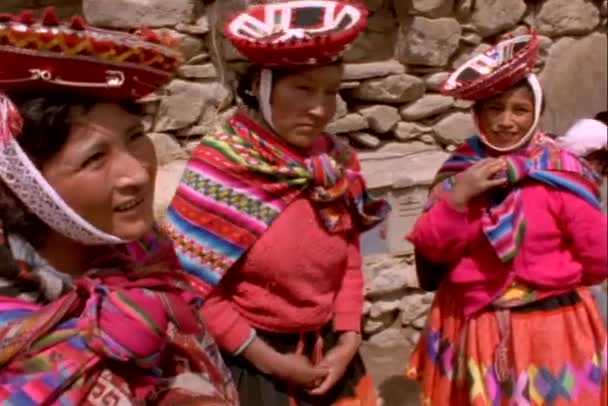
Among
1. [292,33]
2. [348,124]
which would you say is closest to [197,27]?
[348,124]

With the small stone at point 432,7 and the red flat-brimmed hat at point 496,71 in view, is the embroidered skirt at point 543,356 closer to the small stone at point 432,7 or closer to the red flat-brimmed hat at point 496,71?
the red flat-brimmed hat at point 496,71

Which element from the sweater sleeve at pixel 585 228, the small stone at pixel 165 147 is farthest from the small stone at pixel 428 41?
the sweater sleeve at pixel 585 228

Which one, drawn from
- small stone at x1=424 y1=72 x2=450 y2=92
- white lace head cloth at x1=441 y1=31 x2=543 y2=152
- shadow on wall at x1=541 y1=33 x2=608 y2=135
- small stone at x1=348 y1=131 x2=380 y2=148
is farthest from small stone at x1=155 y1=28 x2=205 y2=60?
shadow on wall at x1=541 y1=33 x2=608 y2=135

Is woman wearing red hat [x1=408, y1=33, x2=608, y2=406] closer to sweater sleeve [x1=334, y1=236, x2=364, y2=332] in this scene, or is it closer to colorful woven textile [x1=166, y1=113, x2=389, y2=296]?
sweater sleeve [x1=334, y1=236, x2=364, y2=332]

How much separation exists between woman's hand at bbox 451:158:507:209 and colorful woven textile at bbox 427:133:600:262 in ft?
0.09

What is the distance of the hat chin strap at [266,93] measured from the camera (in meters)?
2.22

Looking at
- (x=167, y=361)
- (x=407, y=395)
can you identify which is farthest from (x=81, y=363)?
(x=407, y=395)

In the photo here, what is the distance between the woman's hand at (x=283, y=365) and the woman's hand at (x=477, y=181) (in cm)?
57

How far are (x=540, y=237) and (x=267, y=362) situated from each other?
2.56 ft

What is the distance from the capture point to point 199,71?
3359 millimetres

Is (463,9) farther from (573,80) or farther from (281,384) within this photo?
(281,384)

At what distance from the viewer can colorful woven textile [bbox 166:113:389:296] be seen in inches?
86.1

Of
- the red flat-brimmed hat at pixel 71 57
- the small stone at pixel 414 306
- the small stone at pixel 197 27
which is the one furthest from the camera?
the small stone at pixel 414 306

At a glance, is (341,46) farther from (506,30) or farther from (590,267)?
(506,30)
